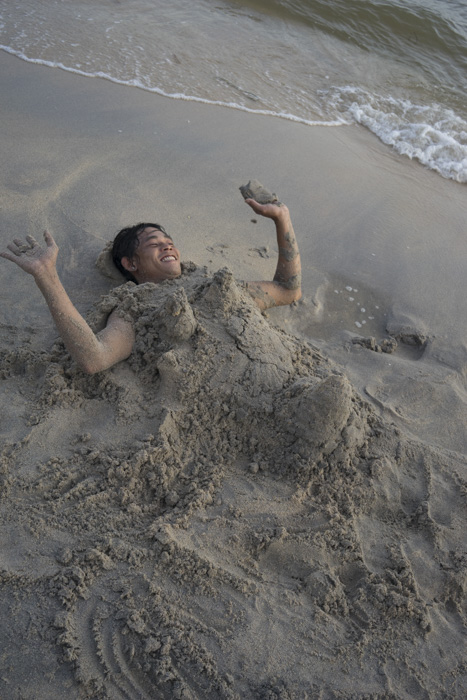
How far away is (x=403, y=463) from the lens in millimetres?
2471

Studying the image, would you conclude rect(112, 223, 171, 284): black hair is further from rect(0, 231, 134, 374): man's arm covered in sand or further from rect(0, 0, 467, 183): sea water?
rect(0, 0, 467, 183): sea water

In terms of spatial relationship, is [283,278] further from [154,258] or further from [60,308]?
[60,308]

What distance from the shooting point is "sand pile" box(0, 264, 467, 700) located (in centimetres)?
169

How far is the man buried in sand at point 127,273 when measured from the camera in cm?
246

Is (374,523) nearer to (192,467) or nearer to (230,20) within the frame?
(192,467)

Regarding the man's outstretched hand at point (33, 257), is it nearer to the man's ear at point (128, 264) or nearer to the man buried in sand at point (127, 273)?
the man buried in sand at point (127, 273)

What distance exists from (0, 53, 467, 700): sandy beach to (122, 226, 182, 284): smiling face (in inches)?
6.7

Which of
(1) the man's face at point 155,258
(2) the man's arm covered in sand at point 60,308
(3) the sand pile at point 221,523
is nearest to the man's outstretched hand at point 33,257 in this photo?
(2) the man's arm covered in sand at point 60,308

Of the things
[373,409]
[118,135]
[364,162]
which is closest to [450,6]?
[364,162]

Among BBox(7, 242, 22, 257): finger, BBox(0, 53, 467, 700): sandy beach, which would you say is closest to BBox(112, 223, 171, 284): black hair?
BBox(0, 53, 467, 700): sandy beach

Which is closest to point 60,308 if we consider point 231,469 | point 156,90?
point 231,469

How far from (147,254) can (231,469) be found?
1463 mm

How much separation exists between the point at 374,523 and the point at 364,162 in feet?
13.0

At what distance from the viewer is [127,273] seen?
3.33 meters
